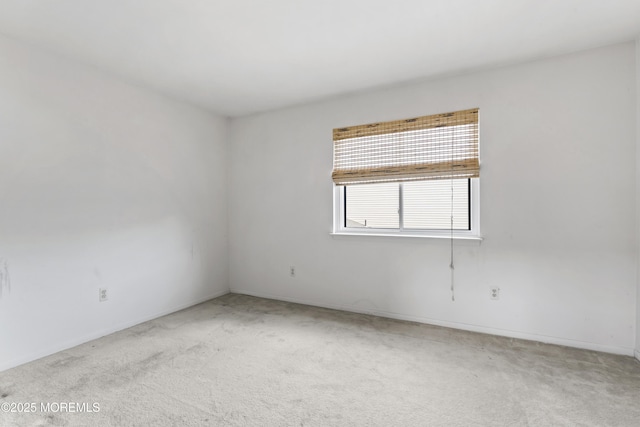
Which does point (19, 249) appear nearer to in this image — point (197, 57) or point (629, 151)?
point (197, 57)

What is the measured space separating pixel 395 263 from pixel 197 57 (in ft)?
8.62

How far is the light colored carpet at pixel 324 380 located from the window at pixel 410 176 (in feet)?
3.53

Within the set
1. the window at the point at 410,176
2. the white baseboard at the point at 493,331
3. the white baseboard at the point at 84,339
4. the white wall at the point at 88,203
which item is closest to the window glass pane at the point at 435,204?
the window at the point at 410,176

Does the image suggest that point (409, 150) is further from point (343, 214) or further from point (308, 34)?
point (308, 34)

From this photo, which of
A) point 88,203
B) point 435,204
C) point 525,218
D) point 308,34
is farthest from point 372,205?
point 88,203

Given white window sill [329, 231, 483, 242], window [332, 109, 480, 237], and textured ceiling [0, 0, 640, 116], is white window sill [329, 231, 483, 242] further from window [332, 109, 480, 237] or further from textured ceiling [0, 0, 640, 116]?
textured ceiling [0, 0, 640, 116]

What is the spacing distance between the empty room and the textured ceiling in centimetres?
2

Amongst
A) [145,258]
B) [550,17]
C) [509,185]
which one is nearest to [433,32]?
[550,17]

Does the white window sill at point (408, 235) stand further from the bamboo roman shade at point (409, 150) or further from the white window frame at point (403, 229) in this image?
the bamboo roman shade at point (409, 150)

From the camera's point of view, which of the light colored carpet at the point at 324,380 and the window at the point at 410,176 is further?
the window at the point at 410,176

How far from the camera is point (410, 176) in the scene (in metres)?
3.12

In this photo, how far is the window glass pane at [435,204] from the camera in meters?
2.99

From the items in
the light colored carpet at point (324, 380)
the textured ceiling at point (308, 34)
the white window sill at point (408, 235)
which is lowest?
the light colored carpet at point (324, 380)

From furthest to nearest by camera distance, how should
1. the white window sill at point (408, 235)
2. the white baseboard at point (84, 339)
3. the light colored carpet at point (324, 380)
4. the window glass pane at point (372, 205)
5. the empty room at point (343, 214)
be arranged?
1. the window glass pane at point (372, 205)
2. the white window sill at point (408, 235)
3. the white baseboard at point (84, 339)
4. the empty room at point (343, 214)
5. the light colored carpet at point (324, 380)
